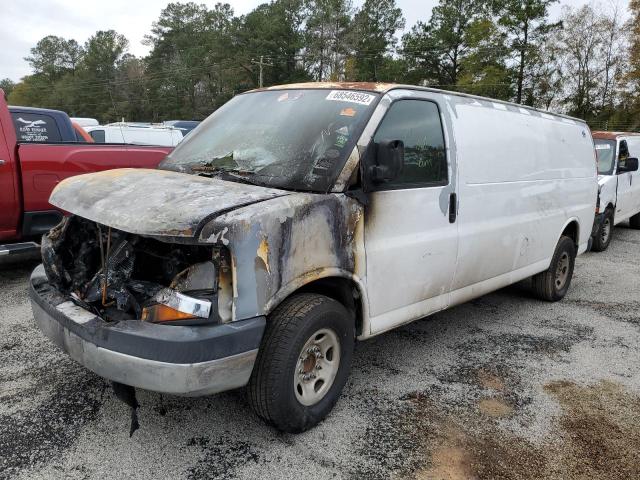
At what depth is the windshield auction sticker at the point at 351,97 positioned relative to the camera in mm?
3361

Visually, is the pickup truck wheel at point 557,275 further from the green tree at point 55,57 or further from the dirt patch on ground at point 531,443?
the green tree at point 55,57

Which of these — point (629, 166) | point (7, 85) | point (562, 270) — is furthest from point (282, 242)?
point (7, 85)

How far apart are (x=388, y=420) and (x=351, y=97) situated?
205cm

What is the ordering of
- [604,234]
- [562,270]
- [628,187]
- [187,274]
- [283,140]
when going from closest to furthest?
[187,274] → [283,140] → [562,270] → [604,234] → [628,187]

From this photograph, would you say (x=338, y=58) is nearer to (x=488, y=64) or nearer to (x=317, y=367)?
(x=488, y=64)

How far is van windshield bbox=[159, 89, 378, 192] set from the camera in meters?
3.08

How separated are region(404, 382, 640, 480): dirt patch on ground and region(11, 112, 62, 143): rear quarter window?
235 inches

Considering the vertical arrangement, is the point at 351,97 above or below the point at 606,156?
above

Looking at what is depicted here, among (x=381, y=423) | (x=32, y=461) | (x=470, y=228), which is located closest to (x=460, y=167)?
(x=470, y=228)

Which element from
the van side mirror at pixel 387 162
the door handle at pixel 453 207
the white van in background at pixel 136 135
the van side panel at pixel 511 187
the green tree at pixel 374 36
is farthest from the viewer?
the green tree at pixel 374 36

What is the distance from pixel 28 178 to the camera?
5.59 m

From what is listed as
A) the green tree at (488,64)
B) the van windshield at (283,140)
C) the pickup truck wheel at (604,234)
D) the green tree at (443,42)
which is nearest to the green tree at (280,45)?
the green tree at (443,42)

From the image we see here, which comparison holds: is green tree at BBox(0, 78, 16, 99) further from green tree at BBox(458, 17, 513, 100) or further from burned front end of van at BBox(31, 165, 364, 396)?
burned front end of van at BBox(31, 165, 364, 396)

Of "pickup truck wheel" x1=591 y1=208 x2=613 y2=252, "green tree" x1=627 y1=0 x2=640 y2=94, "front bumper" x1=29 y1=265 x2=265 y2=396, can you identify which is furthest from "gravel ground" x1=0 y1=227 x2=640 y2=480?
"green tree" x1=627 y1=0 x2=640 y2=94
